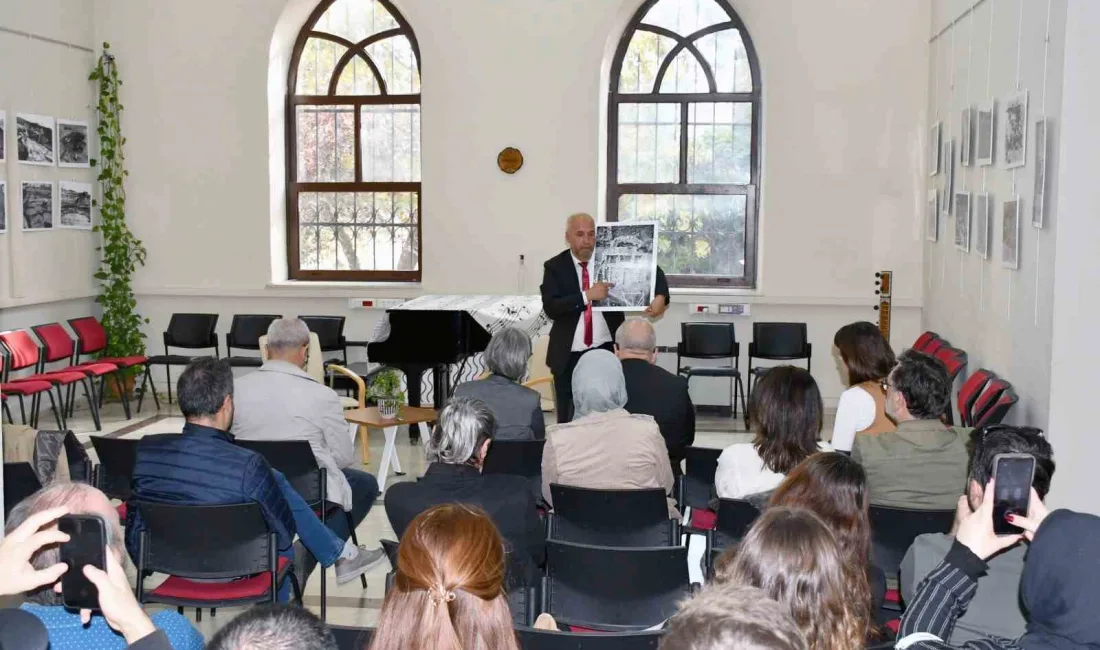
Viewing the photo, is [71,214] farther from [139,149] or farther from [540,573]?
[540,573]

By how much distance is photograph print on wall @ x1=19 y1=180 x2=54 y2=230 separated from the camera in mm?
9781

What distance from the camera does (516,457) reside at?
16.9ft

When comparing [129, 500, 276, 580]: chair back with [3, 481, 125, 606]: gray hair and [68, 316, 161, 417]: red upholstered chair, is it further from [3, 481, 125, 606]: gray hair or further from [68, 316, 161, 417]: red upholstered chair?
[68, 316, 161, 417]: red upholstered chair

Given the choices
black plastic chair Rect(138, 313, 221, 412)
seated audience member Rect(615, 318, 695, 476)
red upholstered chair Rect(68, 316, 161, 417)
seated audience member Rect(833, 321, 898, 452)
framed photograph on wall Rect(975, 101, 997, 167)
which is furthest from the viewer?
black plastic chair Rect(138, 313, 221, 412)

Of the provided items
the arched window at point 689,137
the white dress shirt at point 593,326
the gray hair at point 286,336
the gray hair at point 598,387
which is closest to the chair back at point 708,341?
the arched window at point 689,137

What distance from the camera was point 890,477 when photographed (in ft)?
13.8

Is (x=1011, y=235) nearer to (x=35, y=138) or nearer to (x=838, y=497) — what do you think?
(x=838, y=497)

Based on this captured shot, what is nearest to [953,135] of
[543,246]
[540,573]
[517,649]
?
[543,246]

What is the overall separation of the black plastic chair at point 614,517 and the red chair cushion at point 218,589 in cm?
104

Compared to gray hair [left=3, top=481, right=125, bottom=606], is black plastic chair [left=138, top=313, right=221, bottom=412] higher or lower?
lower

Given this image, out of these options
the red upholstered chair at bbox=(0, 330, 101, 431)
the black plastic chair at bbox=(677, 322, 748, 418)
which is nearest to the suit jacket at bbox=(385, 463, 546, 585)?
the red upholstered chair at bbox=(0, 330, 101, 431)

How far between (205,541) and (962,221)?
5718 mm

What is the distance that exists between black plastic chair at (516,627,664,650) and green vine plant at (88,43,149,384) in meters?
8.64

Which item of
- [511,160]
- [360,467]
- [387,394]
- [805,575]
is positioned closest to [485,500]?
[805,575]
